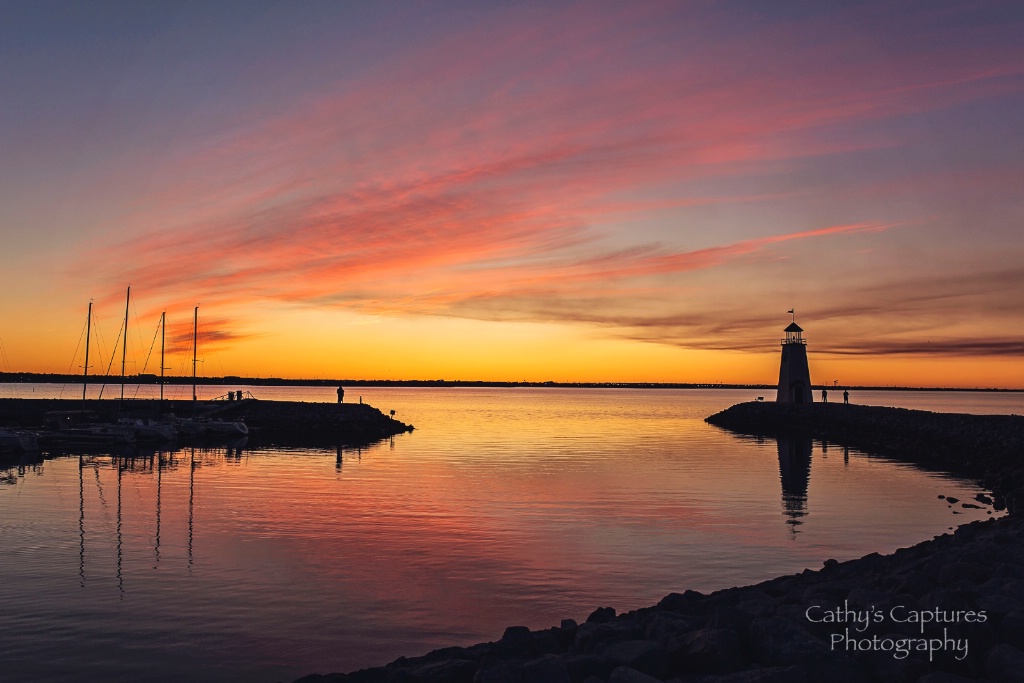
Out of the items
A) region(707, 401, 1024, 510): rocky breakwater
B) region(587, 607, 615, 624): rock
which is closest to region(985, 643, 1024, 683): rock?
region(587, 607, 615, 624): rock

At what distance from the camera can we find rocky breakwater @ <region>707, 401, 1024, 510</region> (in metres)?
35.8

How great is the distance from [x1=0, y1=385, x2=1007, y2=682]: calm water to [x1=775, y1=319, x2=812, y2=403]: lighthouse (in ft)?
120

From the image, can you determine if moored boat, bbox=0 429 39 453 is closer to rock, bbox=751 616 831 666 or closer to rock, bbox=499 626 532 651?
rock, bbox=499 626 532 651

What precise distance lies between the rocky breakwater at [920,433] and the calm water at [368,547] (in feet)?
10.2

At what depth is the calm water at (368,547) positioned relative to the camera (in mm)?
12023

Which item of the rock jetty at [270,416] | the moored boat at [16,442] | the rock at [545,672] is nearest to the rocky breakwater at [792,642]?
the rock at [545,672]

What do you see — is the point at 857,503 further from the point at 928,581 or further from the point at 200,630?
the point at 200,630

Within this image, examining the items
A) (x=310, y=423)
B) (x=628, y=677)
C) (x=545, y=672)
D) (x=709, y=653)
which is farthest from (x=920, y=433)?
(x=545, y=672)

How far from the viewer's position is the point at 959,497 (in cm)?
2838

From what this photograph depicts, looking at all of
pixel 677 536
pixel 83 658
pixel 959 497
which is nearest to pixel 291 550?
pixel 83 658

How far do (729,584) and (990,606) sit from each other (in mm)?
6202

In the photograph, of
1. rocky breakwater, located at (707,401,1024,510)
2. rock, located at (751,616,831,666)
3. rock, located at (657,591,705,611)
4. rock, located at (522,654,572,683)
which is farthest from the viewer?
rocky breakwater, located at (707,401,1024,510)

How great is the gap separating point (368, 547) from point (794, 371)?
64.1 meters

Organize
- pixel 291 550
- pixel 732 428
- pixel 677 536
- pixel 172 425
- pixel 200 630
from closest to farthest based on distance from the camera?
pixel 200 630
pixel 291 550
pixel 677 536
pixel 172 425
pixel 732 428
